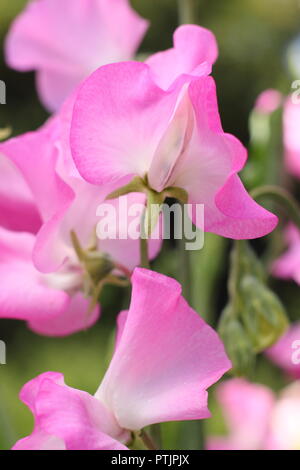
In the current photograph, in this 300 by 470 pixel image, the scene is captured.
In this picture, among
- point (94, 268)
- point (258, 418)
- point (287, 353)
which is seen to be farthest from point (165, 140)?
point (258, 418)

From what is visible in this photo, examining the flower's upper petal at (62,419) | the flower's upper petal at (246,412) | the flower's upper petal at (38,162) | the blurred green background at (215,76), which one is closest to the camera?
the flower's upper petal at (62,419)

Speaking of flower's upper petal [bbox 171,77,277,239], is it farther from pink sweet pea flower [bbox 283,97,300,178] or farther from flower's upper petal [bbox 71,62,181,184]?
pink sweet pea flower [bbox 283,97,300,178]

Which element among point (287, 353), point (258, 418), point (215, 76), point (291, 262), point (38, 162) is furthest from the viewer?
point (215, 76)

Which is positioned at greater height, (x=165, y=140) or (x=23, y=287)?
(x=165, y=140)

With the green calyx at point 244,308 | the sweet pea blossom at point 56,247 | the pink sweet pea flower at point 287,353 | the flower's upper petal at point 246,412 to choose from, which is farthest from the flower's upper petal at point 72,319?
the flower's upper petal at point 246,412

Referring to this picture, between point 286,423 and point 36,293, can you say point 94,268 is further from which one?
point 286,423

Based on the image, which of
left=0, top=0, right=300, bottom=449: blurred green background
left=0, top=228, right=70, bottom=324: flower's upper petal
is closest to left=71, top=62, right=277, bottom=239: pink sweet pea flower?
left=0, top=228, right=70, bottom=324: flower's upper petal

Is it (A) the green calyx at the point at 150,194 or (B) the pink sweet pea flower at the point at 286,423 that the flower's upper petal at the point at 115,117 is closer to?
Result: (A) the green calyx at the point at 150,194
